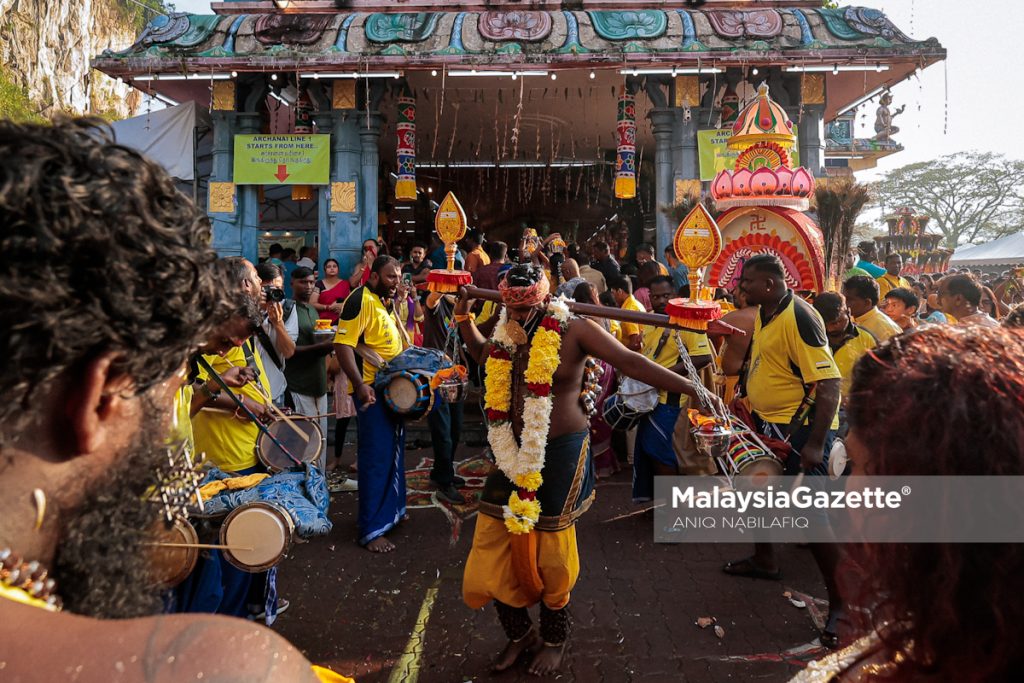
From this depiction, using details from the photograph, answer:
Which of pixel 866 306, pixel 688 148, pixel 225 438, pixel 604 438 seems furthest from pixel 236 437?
pixel 688 148

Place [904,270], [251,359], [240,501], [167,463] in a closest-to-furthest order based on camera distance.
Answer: [167,463], [240,501], [251,359], [904,270]

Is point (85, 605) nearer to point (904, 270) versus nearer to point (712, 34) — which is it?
point (712, 34)

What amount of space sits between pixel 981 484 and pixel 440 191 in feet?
60.1

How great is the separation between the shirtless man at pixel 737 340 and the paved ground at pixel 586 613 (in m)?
1.35

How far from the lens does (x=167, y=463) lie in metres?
1.18

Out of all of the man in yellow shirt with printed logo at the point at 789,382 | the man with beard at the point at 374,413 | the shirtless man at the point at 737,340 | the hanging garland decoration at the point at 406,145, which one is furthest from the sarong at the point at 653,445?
the hanging garland decoration at the point at 406,145

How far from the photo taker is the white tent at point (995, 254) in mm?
25219

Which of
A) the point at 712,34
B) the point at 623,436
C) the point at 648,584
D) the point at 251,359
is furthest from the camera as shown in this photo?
the point at 712,34

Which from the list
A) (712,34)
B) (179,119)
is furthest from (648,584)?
(179,119)

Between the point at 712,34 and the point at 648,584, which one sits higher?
the point at 712,34

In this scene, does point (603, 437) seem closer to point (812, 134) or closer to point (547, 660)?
point (547, 660)

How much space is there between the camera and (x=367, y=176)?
465 inches

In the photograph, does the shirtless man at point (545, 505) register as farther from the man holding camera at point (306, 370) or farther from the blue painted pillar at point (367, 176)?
the blue painted pillar at point (367, 176)

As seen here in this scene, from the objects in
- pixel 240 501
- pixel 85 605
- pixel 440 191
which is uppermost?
pixel 440 191
